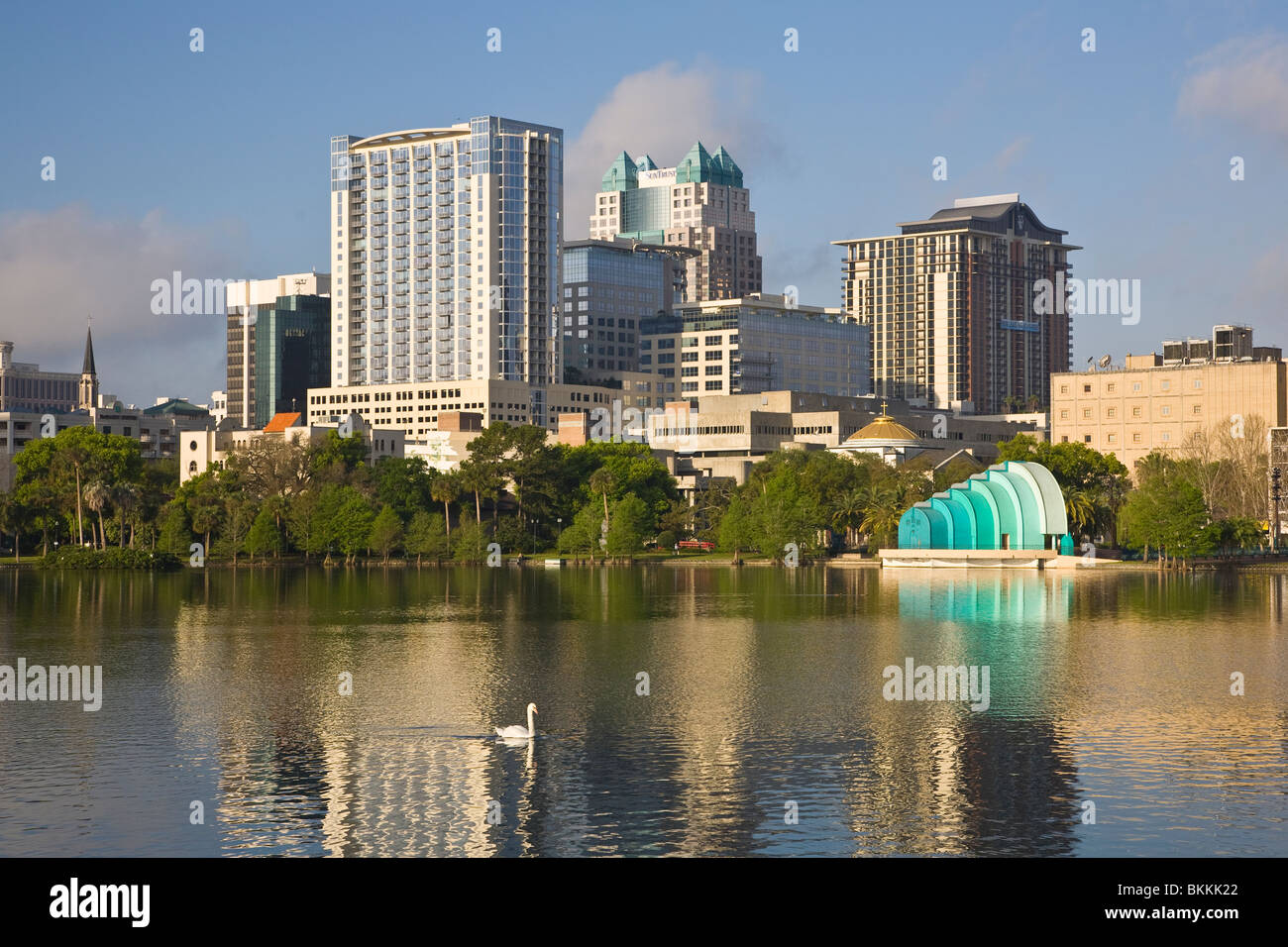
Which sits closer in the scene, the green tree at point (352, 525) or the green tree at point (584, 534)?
the green tree at point (352, 525)

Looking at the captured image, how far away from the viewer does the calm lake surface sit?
120 feet

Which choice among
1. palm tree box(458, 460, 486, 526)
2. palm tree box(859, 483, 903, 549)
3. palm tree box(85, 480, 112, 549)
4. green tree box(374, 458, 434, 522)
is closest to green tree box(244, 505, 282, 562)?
green tree box(374, 458, 434, 522)

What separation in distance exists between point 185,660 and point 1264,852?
4918cm

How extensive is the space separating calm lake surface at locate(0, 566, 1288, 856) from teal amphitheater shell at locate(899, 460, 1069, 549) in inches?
2316

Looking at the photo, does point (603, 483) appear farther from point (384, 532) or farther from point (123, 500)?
point (123, 500)

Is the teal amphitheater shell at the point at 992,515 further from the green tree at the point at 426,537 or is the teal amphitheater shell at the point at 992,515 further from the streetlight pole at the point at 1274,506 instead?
the green tree at the point at 426,537

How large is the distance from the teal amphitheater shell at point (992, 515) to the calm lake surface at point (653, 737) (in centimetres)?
5883

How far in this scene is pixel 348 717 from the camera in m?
Answer: 53.0

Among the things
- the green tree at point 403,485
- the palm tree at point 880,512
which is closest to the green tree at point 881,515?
the palm tree at point 880,512

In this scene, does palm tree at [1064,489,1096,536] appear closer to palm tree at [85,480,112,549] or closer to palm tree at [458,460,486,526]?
palm tree at [458,460,486,526]

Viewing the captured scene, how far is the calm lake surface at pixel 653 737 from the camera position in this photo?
3656cm

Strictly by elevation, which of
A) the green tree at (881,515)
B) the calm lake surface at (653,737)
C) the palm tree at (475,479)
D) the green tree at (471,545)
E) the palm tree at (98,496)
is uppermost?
the palm tree at (475,479)

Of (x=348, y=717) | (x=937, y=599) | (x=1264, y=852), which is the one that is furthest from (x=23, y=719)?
(x=937, y=599)
